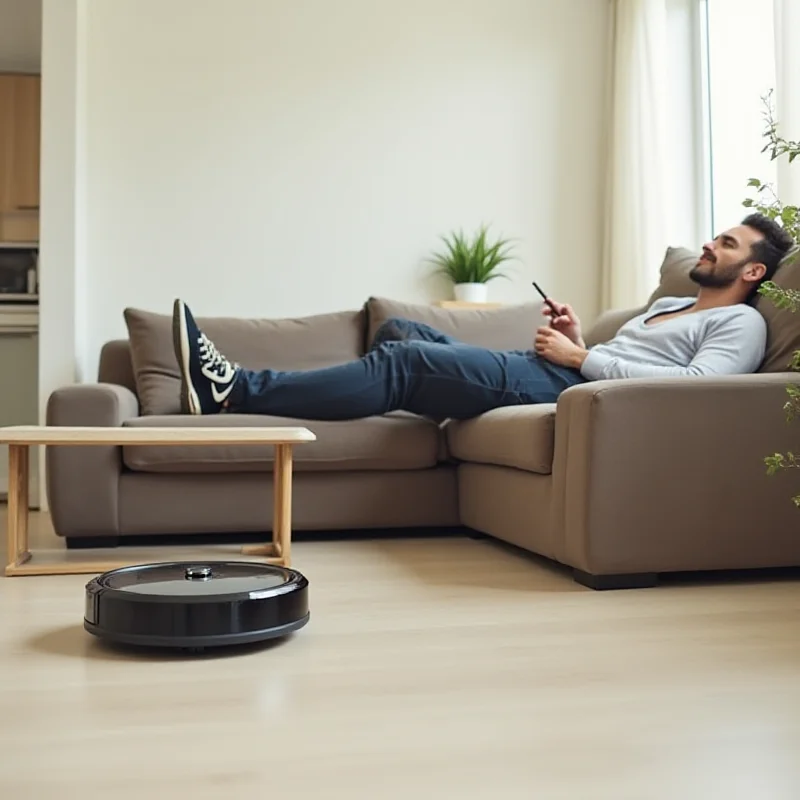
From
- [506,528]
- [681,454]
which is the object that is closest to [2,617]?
[506,528]

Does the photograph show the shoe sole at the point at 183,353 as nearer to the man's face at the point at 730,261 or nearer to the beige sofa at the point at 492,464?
the beige sofa at the point at 492,464

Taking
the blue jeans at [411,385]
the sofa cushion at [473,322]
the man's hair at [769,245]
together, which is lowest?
the blue jeans at [411,385]

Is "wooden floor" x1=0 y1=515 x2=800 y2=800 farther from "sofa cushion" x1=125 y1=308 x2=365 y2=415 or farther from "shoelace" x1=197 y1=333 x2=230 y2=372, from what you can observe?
"sofa cushion" x1=125 y1=308 x2=365 y2=415

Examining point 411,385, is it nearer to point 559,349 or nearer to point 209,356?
point 559,349

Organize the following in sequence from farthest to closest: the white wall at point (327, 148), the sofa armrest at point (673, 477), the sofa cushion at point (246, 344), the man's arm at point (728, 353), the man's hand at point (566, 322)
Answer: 1. the white wall at point (327, 148)
2. the sofa cushion at point (246, 344)
3. the man's hand at point (566, 322)
4. the man's arm at point (728, 353)
5. the sofa armrest at point (673, 477)

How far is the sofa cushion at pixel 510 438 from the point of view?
7.93 ft

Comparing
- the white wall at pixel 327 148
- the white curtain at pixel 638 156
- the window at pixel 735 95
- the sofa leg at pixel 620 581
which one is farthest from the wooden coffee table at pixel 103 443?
the window at pixel 735 95

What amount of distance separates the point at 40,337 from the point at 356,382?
1.59 metres

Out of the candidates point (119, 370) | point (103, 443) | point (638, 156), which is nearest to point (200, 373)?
point (103, 443)

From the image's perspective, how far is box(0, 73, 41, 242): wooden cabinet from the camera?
4.39 metres

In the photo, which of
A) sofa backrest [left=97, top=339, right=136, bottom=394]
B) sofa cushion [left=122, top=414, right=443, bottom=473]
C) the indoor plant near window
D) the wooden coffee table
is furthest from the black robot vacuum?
sofa backrest [left=97, top=339, right=136, bottom=394]

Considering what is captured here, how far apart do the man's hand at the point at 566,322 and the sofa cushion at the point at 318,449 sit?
502 millimetres

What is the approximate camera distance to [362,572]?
8.13 feet

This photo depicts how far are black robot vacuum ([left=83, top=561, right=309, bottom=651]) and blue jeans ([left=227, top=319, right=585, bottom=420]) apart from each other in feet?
4.20
